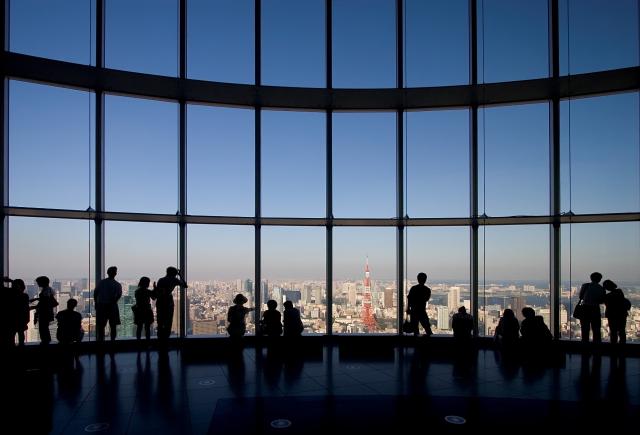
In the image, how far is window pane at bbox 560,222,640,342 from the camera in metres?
8.95

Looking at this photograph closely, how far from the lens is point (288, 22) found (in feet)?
34.1

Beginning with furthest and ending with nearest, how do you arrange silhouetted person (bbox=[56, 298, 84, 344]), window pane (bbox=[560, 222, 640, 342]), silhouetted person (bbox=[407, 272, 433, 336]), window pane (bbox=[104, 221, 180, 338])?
window pane (bbox=[104, 221, 180, 338]) → window pane (bbox=[560, 222, 640, 342]) → silhouetted person (bbox=[407, 272, 433, 336]) → silhouetted person (bbox=[56, 298, 84, 344])

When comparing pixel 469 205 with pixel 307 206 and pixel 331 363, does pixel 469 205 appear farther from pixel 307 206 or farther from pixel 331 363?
pixel 331 363

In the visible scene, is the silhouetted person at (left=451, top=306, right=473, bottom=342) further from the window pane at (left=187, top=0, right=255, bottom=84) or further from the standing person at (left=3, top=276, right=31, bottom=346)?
the standing person at (left=3, top=276, right=31, bottom=346)

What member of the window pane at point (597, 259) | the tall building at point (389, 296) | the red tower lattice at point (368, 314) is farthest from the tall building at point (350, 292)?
the window pane at point (597, 259)

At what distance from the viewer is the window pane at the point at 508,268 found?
31.2ft

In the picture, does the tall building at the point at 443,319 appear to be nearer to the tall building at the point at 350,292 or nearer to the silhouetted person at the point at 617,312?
the tall building at the point at 350,292

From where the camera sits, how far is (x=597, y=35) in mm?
9578

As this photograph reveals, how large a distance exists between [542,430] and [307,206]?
6.60 m

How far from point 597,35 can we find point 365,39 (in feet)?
16.0

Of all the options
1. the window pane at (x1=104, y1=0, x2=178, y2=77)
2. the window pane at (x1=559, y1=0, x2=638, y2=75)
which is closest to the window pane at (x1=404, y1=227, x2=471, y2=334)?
the window pane at (x1=559, y1=0, x2=638, y2=75)

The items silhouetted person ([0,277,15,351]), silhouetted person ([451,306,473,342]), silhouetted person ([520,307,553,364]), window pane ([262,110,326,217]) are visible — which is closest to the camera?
silhouetted person ([0,277,15,351])

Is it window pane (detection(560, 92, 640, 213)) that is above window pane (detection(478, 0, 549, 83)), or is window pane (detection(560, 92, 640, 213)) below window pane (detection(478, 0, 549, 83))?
below

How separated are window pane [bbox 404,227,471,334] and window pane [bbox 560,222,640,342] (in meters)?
1.93
